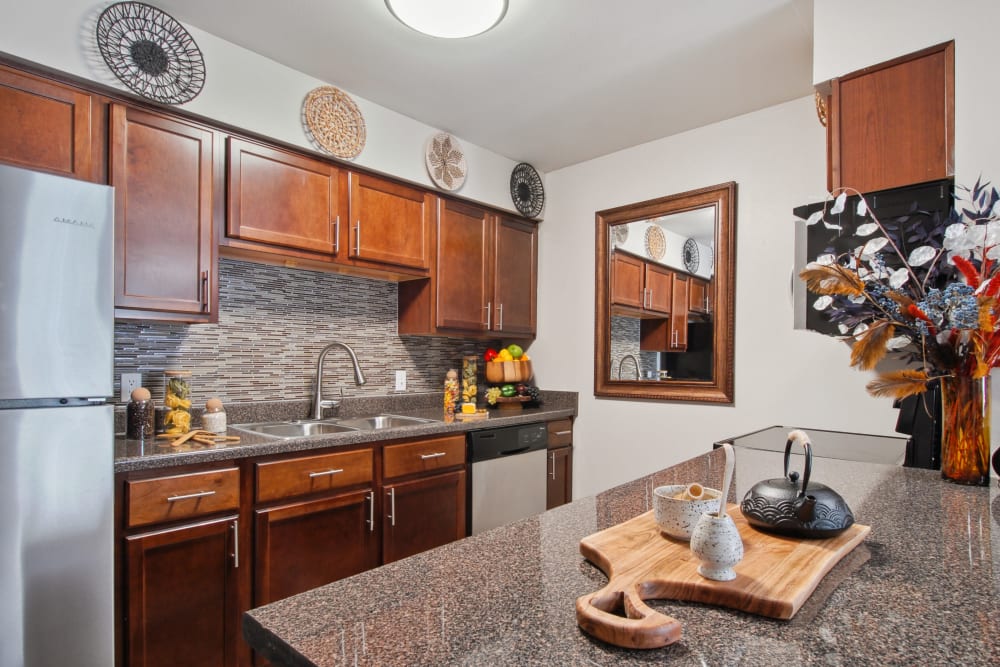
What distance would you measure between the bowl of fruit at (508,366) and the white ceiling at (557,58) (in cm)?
135

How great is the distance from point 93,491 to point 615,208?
281 cm

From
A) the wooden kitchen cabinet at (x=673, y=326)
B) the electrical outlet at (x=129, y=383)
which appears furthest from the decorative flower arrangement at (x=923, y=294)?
the electrical outlet at (x=129, y=383)

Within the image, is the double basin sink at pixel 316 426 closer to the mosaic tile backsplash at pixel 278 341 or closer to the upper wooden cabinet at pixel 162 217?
the mosaic tile backsplash at pixel 278 341

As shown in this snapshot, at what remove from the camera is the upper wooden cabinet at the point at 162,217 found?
6.39 ft

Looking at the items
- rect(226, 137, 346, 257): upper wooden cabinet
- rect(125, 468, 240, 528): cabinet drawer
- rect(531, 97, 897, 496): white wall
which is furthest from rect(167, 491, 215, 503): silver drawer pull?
rect(531, 97, 897, 496): white wall

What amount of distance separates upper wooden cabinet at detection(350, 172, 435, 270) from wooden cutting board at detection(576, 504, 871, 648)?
2.07 meters

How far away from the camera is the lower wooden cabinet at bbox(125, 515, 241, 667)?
1708mm

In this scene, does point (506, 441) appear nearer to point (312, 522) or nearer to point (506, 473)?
point (506, 473)

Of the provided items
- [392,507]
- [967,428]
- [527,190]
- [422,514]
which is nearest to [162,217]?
[392,507]

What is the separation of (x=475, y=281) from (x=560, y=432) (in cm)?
104

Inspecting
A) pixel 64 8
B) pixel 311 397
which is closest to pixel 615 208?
pixel 311 397

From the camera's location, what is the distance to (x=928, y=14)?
1.67m

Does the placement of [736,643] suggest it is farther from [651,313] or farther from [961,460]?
[651,313]

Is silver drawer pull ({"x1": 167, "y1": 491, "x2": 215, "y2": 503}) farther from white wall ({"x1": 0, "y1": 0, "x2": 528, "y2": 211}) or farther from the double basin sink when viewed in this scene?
white wall ({"x1": 0, "y1": 0, "x2": 528, "y2": 211})
